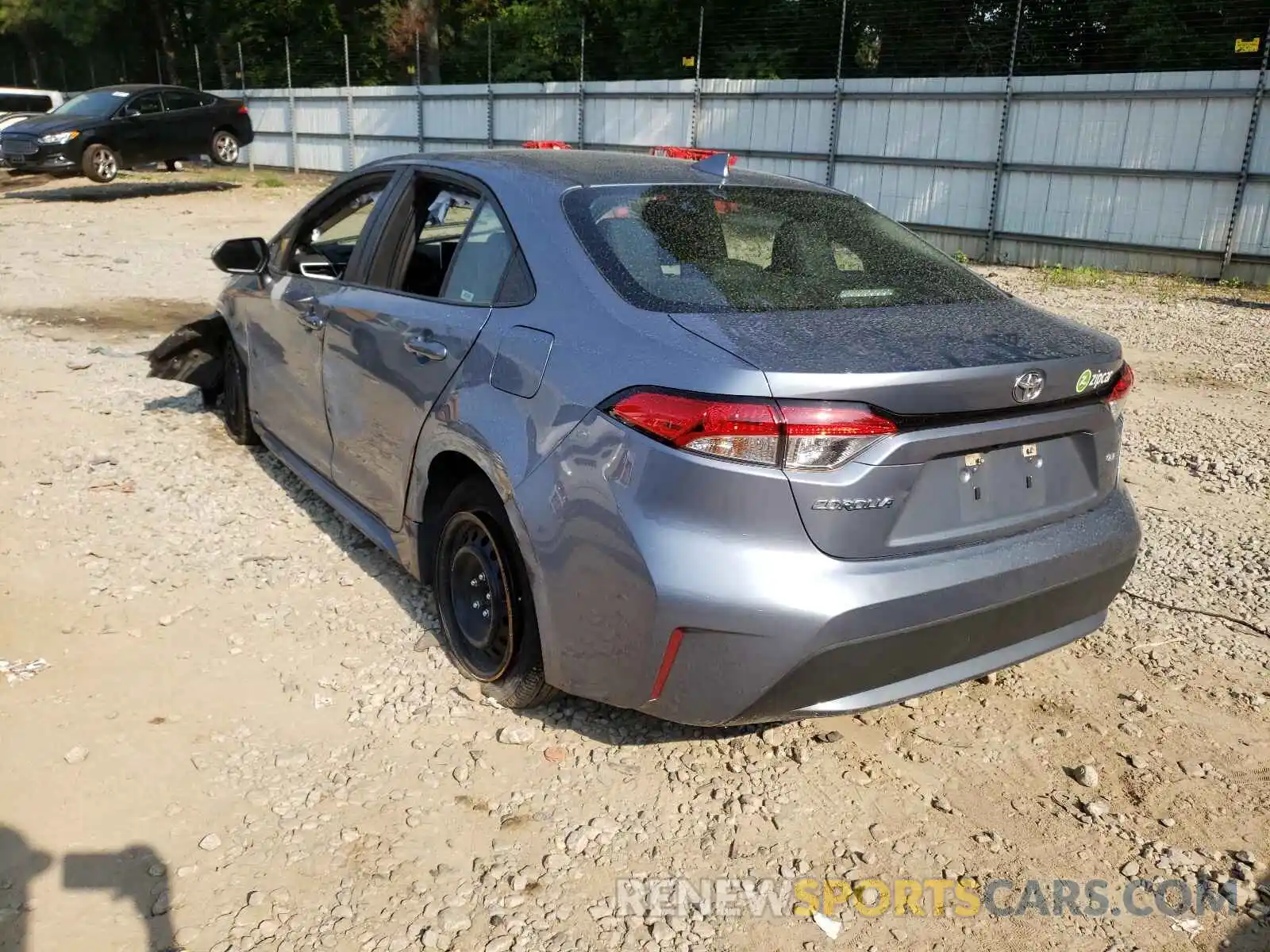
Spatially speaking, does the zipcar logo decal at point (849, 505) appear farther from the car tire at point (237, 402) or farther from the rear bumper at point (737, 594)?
the car tire at point (237, 402)

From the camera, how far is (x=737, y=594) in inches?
94.5

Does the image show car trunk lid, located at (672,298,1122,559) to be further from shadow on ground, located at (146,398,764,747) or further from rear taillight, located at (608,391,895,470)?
shadow on ground, located at (146,398,764,747)

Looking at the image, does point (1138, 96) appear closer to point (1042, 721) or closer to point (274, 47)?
point (1042, 721)

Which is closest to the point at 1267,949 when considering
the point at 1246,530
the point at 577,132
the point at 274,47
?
the point at 1246,530

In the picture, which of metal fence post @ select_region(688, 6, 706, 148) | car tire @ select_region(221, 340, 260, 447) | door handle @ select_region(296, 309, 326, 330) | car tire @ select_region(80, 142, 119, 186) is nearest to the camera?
door handle @ select_region(296, 309, 326, 330)

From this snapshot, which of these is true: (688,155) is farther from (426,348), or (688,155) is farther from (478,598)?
(478,598)

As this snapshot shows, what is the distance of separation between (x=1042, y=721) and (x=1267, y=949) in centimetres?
93

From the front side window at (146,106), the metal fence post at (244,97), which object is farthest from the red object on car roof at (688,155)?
the metal fence post at (244,97)

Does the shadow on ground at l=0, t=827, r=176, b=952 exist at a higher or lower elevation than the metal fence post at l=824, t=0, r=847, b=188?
lower

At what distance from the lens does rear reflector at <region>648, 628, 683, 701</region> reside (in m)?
2.47

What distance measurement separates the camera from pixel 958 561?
102 inches

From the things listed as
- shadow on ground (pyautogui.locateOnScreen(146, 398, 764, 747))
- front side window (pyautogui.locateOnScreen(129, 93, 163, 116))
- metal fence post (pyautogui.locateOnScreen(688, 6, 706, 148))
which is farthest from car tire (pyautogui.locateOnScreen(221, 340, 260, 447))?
front side window (pyautogui.locateOnScreen(129, 93, 163, 116))

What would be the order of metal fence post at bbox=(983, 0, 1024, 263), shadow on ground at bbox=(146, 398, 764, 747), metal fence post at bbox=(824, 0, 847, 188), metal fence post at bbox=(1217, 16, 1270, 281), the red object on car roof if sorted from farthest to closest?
metal fence post at bbox=(824, 0, 847, 188)
metal fence post at bbox=(983, 0, 1024, 263)
metal fence post at bbox=(1217, 16, 1270, 281)
the red object on car roof
shadow on ground at bbox=(146, 398, 764, 747)

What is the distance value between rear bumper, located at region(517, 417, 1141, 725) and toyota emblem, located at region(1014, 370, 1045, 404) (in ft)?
1.20
